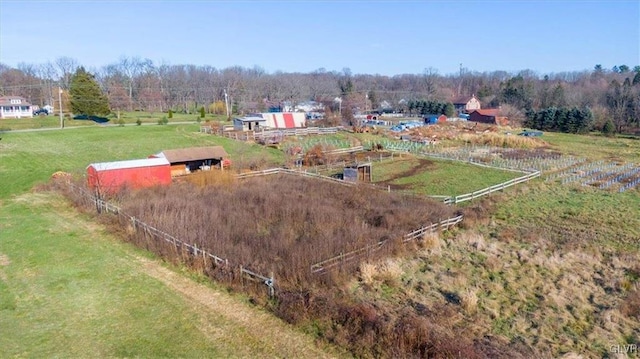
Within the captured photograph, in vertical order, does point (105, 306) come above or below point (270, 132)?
below

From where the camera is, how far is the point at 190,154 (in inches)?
1431

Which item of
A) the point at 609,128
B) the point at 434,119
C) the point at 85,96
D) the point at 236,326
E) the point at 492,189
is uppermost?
the point at 85,96

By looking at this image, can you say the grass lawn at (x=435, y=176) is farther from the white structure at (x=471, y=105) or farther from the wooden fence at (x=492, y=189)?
the white structure at (x=471, y=105)

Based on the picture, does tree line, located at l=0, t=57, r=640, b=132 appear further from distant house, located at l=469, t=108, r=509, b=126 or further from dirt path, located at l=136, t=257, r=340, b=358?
dirt path, located at l=136, t=257, r=340, b=358

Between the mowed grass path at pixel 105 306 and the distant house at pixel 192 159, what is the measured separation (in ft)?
34.9

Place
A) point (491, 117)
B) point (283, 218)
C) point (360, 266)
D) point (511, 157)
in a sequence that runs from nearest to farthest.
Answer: point (360, 266), point (283, 218), point (511, 157), point (491, 117)

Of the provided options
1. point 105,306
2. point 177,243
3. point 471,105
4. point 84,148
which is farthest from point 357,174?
point 471,105

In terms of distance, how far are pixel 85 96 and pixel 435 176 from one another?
179 ft

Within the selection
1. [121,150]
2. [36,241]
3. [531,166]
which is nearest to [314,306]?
[36,241]

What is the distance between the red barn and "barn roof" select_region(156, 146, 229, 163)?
2.25 m

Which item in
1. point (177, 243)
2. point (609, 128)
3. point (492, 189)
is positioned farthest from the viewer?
point (609, 128)

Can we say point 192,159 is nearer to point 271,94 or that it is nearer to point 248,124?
point 248,124

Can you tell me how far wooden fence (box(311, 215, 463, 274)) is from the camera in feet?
56.0

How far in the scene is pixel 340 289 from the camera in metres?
15.9
